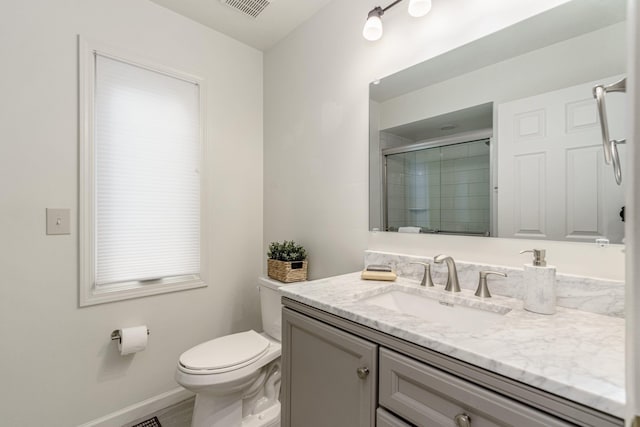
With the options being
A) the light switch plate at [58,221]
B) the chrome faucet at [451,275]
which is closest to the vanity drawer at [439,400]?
the chrome faucet at [451,275]

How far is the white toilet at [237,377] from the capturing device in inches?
52.2

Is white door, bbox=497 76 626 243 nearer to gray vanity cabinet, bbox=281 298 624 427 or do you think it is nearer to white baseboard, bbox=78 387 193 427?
gray vanity cabinet, bbox=281 298 624 427

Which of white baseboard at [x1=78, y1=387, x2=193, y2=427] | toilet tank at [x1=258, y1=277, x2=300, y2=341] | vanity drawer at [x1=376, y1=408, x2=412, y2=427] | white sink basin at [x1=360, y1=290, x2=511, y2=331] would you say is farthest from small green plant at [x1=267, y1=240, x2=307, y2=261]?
vanity drawer at [x1=376, y1=408, x2=412, y2=427]

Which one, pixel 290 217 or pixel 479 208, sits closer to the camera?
pixel 479 208

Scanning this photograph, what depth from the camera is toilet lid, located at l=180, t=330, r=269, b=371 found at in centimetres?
136

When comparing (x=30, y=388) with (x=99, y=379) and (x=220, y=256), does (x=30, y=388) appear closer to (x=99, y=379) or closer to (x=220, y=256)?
(x=99, y=379)

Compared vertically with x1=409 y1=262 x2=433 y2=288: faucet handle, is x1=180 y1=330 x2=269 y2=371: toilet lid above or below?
below

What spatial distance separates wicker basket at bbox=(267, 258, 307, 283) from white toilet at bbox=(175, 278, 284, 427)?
0.06m

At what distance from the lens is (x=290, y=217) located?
2.01 metres

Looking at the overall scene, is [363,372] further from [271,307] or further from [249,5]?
[249,5]

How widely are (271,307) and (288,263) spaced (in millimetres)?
282

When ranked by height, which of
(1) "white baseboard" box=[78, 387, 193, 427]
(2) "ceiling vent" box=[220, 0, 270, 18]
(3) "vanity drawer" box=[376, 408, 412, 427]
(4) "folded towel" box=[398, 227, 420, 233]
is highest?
(2) "ceiling vent" box=[220, 0, 270, 18]

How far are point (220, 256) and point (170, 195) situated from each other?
0.51 meters

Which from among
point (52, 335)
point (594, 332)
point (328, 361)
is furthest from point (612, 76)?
point (52, 335)
